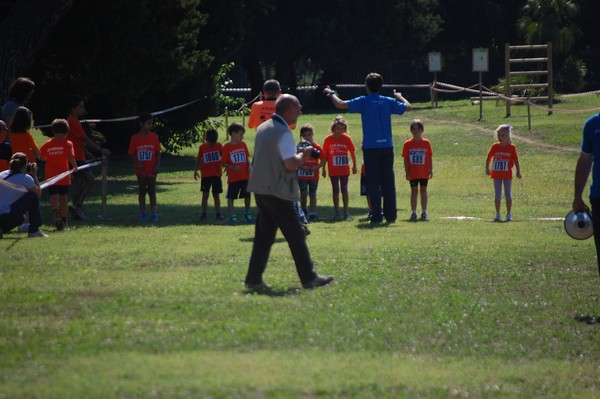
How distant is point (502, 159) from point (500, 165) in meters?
0.11

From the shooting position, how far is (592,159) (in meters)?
9.88

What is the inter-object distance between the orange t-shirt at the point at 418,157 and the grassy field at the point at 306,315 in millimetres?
1358

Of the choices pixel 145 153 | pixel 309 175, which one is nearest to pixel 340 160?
pixel 309 175

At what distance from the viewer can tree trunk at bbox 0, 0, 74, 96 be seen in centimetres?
1970

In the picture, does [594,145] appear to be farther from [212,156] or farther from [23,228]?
[212,156]

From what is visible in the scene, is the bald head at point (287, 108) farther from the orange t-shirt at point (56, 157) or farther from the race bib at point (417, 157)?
the race bib at point (417, 157)

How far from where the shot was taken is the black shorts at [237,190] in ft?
58.3

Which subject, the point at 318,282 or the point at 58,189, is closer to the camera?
the point at 318,282

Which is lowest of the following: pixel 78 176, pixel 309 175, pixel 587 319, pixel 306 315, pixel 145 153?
pixel 587 319

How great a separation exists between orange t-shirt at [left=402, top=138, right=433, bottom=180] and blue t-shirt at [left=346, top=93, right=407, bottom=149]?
1.12 metres

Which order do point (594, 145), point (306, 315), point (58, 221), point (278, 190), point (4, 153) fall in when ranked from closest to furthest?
1. point (306, 315)
2. point (594, 145)
3. point (278, 190)
4. point (4, 153)
5. point (58, 221)

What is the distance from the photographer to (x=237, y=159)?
17625 millimetres

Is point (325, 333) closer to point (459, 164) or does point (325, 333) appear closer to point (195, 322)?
point (195, 322)

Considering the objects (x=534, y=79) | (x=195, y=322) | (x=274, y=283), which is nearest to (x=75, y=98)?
(x=274, y=283)
